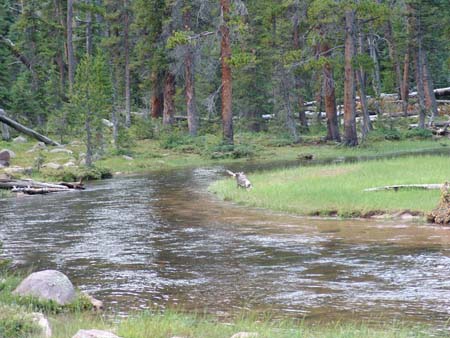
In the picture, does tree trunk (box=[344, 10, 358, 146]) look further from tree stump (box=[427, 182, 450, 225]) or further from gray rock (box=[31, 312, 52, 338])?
gray rock (box=[31, 312, 52, 338])

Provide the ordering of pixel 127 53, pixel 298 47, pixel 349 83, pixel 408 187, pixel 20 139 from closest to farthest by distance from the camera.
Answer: pixel 408 187 < pixel 349 83 < pixel 20 139 < pixel 298 47 < pixel 127 53

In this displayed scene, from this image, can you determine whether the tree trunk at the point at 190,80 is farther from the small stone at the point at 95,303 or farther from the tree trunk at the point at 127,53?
the small stone at the point at 95,303

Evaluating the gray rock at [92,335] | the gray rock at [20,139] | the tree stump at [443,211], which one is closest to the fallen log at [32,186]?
the gray rock at [20,139]

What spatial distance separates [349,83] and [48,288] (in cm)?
2487

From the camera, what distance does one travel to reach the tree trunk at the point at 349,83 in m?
31.6

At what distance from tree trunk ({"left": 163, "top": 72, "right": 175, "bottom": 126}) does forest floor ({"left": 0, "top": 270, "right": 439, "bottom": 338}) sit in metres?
35.0

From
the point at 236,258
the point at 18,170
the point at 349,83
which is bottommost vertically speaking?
the point at 236,258

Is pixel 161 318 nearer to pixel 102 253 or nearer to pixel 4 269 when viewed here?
pixel 4 269

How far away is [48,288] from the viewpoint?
9.23 m

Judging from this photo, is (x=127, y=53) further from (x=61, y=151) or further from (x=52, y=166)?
(x=52, y=166)

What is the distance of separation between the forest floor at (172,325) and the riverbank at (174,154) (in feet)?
59.8

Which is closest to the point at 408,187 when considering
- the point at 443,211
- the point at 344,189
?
the point at 344,189

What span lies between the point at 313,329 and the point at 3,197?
1604cm

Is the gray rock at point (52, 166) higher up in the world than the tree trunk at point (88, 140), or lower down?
lower down
